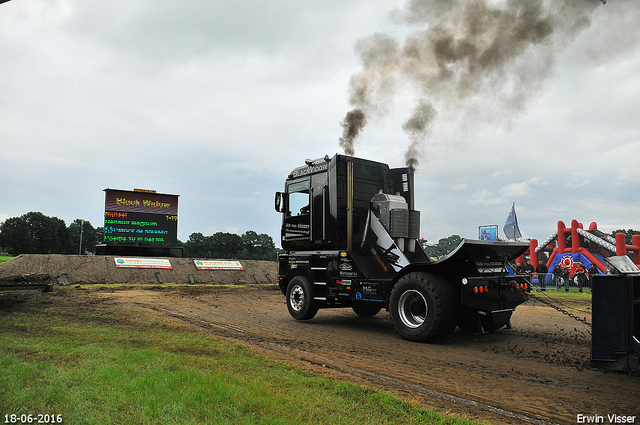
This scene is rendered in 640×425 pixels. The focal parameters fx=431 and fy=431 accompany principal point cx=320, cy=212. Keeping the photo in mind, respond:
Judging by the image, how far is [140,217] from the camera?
87.8 feet

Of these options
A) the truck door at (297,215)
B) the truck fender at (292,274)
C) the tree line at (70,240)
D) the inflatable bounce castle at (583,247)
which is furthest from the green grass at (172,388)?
the tree line at (70,240)

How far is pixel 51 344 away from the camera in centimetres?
634

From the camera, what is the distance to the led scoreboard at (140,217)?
26.1 metres

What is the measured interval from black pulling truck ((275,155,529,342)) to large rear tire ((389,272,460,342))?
0.7 inches

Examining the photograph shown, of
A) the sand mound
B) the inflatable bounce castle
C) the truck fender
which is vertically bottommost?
the sand mound

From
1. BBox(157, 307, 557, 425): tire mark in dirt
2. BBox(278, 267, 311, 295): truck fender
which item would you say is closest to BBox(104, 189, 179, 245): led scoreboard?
BBox(278, 267, 311, 295): truck fender

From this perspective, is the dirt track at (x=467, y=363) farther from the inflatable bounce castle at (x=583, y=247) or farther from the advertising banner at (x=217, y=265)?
the inflatable bounce castle at (x=583, y=247)

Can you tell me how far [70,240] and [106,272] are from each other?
67566 millimetres

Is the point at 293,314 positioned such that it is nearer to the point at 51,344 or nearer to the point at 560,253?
the point at 51,344

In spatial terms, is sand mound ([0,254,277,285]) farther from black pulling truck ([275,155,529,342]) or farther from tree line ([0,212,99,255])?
tree line ([0,212,99,255])

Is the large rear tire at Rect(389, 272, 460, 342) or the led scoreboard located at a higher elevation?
the led scoreboard

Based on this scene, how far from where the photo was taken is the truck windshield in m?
10.7

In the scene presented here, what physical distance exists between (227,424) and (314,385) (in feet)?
4.38

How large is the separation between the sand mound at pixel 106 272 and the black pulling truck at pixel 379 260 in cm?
1604
